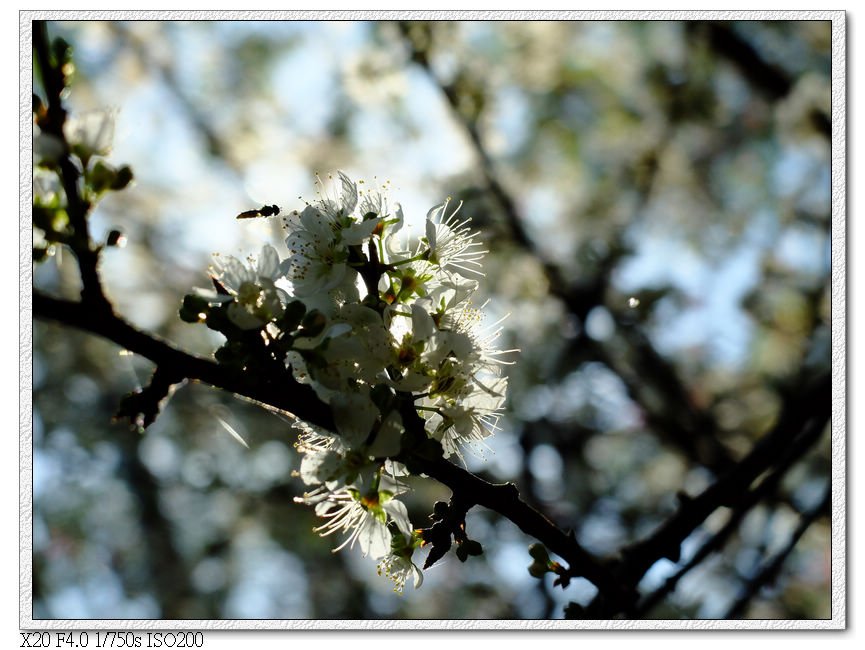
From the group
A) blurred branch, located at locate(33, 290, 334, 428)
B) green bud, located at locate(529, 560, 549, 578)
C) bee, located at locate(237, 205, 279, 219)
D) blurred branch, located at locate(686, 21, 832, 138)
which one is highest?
blurred branch, located at locate(686, 21, 832, 138)

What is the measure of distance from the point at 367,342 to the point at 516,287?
2.66 m

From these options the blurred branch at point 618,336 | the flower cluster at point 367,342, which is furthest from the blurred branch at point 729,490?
the blurred branch at point 618,336

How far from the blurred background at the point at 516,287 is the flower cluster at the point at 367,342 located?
1.55 meters

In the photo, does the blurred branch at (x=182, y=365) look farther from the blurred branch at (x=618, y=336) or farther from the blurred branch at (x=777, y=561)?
the blurred branch at (x=618, y=336)

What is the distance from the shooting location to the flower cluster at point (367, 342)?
896mm

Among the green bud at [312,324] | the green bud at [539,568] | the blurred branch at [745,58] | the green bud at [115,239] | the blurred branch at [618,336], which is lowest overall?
the green bud at [539,568]

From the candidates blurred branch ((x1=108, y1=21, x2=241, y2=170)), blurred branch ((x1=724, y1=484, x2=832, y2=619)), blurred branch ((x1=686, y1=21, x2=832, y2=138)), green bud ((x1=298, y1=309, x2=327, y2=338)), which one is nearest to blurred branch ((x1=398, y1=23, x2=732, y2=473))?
blurred branch ((x1=686, y1=21, x2=832, y2=138))

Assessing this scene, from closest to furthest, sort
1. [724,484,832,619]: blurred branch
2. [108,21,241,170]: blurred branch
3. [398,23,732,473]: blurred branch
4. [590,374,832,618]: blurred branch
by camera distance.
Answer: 1. [590,374,832,618]: blurred branch
2. [724,484,832,619]: blurred branch
3. [398,23,732,473]: blurred branch
4. [108,21,241,170]: blurred branch

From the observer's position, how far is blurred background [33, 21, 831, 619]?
9.81 ft

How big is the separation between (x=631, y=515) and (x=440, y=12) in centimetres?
246

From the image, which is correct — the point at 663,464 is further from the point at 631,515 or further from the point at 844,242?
the point at 844,242

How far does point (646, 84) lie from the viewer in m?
3.98

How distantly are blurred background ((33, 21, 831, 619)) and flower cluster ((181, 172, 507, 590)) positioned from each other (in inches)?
60.8

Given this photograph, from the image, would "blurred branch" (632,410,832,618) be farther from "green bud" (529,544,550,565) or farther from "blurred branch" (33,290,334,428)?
"blurred branch" (33,290,334,428)
